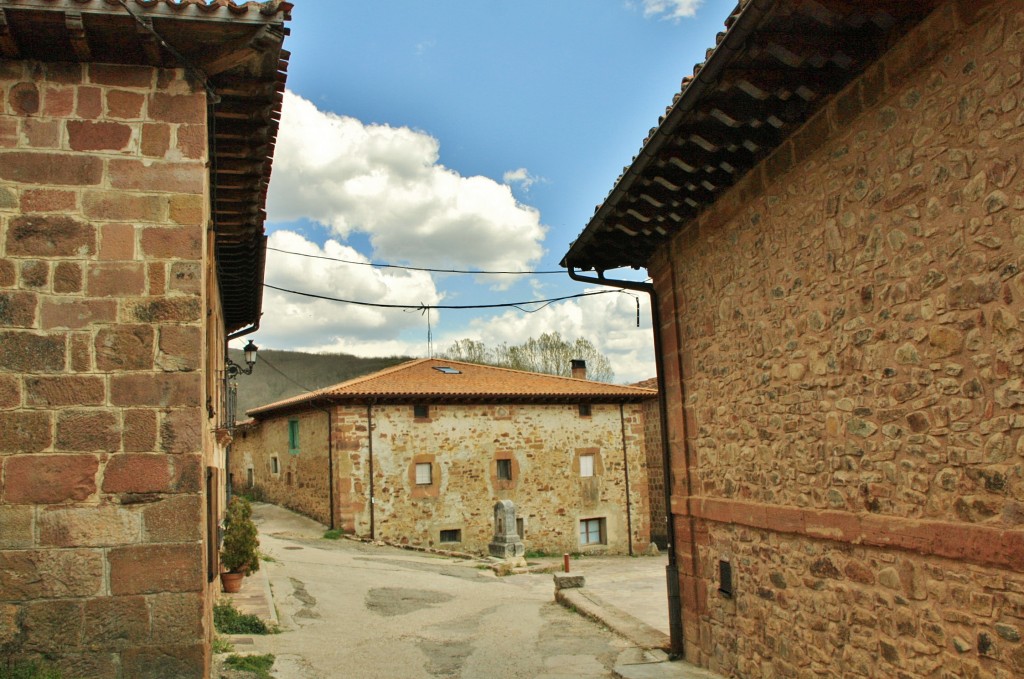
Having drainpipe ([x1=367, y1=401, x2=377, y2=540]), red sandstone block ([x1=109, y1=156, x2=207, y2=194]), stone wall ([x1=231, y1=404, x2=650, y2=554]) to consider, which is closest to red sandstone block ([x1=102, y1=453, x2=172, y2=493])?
red sandstone block ([x1=109, y1=156, x2=207, y2=194])

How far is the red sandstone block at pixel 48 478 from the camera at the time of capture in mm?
4410

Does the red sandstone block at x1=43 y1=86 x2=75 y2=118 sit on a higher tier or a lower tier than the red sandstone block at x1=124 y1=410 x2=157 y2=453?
higher

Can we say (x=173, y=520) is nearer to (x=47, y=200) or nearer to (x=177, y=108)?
(x=47, y=200)

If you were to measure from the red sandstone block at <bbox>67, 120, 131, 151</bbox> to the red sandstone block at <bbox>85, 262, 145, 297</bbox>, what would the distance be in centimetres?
72

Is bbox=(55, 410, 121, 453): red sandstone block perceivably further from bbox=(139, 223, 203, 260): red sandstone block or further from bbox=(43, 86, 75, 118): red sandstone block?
bbox=(43, 86, 75, 118): red sandstone block

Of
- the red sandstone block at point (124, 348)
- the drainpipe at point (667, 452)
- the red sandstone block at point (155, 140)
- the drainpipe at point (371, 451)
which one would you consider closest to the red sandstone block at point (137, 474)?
the red sandstone block at point (124, 348)

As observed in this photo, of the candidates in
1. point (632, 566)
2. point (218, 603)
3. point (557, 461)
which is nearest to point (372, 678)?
point (218, 603)

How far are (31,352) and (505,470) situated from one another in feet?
58.1

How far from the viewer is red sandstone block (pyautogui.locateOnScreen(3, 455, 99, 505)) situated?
14.5ft

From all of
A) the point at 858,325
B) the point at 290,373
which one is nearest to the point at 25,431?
the point at 858,325

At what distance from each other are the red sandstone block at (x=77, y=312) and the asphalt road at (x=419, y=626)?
Answer: 357 centimetres

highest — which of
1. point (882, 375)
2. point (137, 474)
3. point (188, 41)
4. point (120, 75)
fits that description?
point (188, 41)

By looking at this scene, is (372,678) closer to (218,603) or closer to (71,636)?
(218,603)

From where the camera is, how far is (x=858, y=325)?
4535 mm
